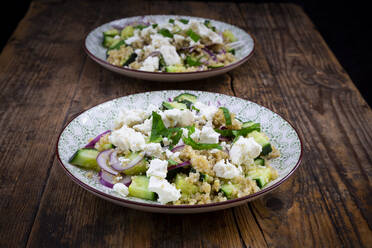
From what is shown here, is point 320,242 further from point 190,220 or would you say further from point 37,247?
point 37,247

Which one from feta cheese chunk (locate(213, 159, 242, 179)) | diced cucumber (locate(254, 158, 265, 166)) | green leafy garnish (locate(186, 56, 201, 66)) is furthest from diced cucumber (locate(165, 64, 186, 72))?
feta cheese chunk (locate(213, 159, 242, 179))

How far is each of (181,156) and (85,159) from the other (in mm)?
392

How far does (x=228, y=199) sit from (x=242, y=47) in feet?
5.66

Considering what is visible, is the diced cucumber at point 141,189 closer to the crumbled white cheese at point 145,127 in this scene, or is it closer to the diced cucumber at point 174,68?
the crumbled white cheese at point 145,127

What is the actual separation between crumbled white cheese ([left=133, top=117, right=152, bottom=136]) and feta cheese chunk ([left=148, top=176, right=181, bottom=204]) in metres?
0.33

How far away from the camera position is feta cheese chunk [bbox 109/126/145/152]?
5.62ft

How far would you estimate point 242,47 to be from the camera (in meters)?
3.09

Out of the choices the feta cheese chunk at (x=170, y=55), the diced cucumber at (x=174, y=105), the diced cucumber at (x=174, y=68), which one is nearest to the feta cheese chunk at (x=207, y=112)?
the diced cucumber at (x=174, y=105)

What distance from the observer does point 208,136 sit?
175cm

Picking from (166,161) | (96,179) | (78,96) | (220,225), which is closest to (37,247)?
(96,179)

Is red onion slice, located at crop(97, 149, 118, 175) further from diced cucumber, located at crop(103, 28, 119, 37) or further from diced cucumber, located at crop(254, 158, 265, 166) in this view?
diced cucumber, located at crop(103, 28, 119, 37)

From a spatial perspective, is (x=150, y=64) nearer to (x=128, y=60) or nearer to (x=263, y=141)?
(x=128, y=60)

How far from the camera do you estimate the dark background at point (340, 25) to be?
5730 mm

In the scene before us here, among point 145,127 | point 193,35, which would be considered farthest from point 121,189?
point 193,35
